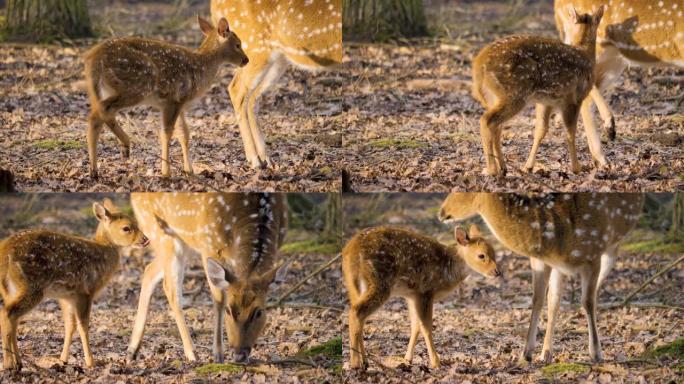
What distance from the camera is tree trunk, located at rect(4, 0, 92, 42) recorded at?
524 inches

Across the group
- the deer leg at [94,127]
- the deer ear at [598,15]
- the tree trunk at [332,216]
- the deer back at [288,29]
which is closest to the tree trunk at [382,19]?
the tree trunk at [332,216]

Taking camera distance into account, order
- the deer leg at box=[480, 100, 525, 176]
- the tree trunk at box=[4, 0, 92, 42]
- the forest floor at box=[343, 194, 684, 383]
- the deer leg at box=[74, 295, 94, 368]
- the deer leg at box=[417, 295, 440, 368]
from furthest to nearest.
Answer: the tree trunk at box=[4, 0, 92, 42] → the forest floor at box=[343, 194, 684, 383] → the deer leg at box=[74, 295, 94, 368] → the deer leg at box=[417, 295, 440, 368] → the deer leg at box=[480, 100, 525, 176]

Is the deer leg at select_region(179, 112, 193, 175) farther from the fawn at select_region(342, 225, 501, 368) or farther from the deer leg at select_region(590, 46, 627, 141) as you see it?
the deer leg at select_region(590, 46, 627, 141)

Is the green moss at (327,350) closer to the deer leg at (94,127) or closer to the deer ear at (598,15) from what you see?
the deer leg at (94,127)

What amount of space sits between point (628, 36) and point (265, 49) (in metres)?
2.58

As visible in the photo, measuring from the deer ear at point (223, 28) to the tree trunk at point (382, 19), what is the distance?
2.54 metres

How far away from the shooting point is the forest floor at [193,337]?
10484mm

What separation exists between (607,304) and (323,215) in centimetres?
240

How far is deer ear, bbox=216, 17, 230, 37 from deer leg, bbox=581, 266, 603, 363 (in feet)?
9.64

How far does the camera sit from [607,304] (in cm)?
1177

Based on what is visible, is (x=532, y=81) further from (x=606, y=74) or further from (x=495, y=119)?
(x=606, y=74)

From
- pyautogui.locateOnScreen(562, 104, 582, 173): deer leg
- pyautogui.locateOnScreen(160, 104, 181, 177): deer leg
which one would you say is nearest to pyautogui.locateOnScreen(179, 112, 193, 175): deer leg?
pyautogui.locateOnScreen(160, 104, 181, 177): deer leg

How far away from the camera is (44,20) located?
13.4m

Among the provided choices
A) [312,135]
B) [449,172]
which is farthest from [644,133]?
[312,135]
